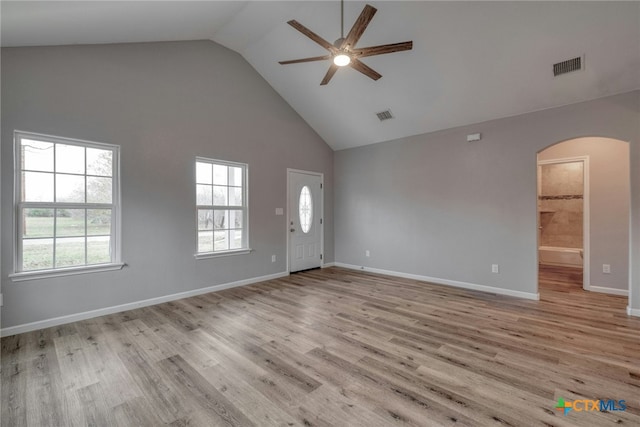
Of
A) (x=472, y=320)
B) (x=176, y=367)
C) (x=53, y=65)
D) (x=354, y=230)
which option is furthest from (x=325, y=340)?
(x=53, y=65)

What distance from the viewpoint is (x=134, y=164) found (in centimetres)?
354

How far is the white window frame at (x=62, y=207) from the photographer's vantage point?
2807 millimetres

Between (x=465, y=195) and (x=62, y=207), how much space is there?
5.55m

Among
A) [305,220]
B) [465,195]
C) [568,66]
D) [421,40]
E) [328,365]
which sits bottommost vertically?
[328,365]

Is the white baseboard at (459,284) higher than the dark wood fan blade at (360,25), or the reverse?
the dark wood fan blade at (360,25)

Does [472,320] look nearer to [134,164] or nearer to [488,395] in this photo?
[488,395]

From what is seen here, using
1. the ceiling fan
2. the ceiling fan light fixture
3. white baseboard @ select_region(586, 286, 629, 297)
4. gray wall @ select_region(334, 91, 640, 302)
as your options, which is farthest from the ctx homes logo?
white baseboard @ select_region(586, 286, 629, 297)

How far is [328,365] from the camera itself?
7.36 ft

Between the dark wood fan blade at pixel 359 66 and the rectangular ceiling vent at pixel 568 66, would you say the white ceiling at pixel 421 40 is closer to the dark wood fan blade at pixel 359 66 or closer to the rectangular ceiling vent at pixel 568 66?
the rectangular ceiling vent at pixel 568 66

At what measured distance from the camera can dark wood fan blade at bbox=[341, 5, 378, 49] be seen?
2.26m

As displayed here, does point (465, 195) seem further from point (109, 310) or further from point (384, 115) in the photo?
point (109, 310)

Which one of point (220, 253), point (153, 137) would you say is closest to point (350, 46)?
point (153, 137)

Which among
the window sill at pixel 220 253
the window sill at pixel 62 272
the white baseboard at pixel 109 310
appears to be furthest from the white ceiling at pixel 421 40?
the window sill at pixel 220 253

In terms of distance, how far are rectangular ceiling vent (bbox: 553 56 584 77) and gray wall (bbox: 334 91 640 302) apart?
0.60 metres
